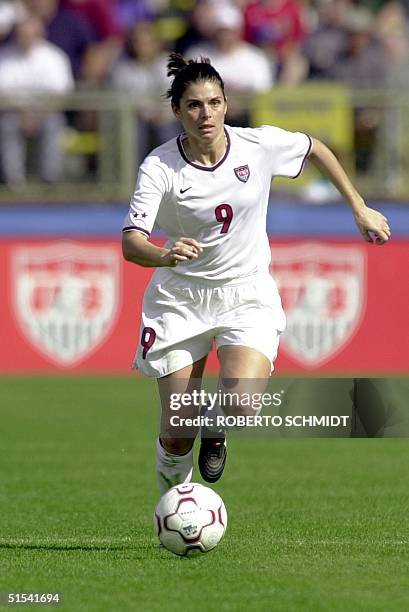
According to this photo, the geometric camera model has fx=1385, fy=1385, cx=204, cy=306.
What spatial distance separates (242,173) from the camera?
7.10 metres

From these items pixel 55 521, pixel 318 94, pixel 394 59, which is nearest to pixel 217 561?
pixel 55 521

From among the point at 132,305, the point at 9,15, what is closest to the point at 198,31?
the point at 9,15

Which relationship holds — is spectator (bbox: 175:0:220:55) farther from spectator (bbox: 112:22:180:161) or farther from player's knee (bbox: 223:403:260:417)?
player's knee (bbox: 223:403:260:417)

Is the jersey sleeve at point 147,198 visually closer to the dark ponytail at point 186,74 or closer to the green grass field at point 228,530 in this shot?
the dark ponytail at point 186,74

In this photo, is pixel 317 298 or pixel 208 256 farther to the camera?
pixel 317 298

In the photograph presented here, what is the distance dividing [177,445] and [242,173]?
4.73 ft

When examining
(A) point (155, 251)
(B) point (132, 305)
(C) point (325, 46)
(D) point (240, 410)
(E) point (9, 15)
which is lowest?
(B) point (132, 305)

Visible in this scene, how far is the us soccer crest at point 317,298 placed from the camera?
51.1 feet

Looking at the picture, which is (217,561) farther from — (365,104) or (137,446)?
(365,104)

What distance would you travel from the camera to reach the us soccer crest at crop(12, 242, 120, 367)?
51.2ft

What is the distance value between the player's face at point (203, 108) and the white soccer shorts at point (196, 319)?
79 cm

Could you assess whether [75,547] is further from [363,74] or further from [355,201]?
[363,74]

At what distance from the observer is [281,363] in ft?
51.4

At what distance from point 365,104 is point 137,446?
6.45 m
